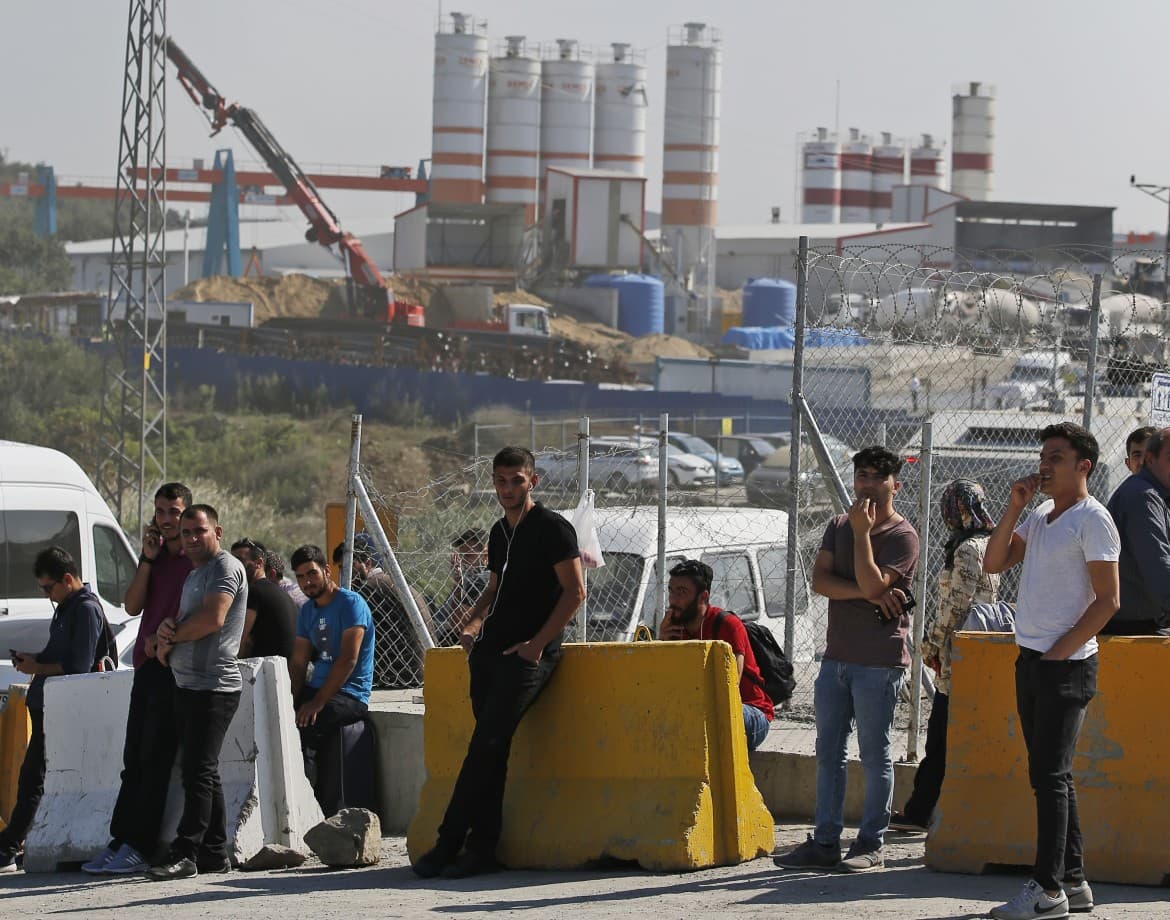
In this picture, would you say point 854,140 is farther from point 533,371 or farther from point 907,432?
point 907,432

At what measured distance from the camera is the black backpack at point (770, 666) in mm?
7824

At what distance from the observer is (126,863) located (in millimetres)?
7648

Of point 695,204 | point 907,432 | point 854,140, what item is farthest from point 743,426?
point 854,140

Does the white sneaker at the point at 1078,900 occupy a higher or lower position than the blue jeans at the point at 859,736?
lower

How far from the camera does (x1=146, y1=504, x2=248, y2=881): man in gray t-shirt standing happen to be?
744cm

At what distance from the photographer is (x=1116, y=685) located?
657 cm

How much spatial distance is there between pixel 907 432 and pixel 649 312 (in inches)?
2441

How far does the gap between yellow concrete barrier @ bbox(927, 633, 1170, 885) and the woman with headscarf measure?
1.35 ft

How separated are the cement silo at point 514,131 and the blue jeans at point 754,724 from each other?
81383 mm

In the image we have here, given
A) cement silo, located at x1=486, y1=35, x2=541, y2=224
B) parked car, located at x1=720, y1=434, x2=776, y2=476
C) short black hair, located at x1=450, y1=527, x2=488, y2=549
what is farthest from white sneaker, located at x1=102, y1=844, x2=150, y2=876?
cement silo, located at x1=486, y1=35, x2=541, y2=224

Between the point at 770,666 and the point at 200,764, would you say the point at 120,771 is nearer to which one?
the point at 200,764

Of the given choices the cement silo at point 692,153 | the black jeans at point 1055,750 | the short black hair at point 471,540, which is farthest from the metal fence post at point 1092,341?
the cement silo at point 692,153

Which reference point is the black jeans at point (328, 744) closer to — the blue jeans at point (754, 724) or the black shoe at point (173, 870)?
the black shoe at point (173, 870)

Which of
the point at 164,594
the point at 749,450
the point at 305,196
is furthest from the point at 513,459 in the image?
the point at 305,196
